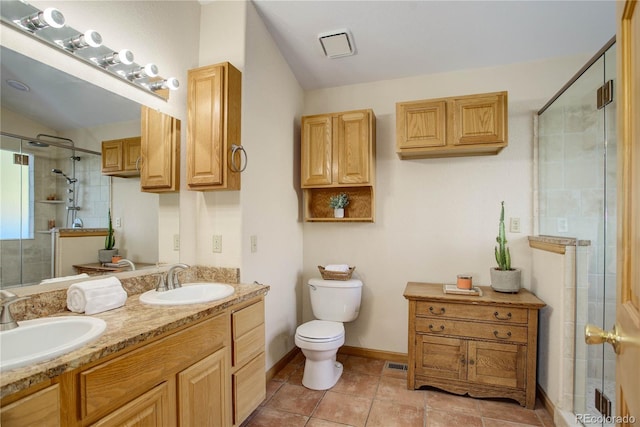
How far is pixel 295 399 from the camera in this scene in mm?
2168

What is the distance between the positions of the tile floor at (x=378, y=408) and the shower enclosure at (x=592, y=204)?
0.43 meters

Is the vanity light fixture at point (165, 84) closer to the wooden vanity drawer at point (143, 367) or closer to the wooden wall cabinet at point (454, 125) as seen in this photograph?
the wooden vanity drawer at point (143, 367)

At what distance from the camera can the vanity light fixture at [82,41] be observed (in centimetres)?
141

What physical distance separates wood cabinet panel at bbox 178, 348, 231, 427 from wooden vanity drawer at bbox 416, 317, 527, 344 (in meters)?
1.40

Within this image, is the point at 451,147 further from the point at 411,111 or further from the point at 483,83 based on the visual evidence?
the point at 483,83

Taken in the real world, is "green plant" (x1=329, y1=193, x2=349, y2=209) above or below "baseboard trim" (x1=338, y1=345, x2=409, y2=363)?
above

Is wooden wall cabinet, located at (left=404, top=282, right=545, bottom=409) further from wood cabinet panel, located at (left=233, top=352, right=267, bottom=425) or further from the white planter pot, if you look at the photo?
wood cabinet panel, located at (left=233, top=352, right=267, bottom=425)

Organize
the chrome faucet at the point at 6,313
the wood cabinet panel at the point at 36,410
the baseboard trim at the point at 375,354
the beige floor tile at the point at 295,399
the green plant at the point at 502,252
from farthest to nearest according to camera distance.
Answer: the baseboard trim at the point at 375,354
the green plant at the point at 502,252
the beige floor tile at the point at 295,399
the chrome faucet at the point at 6,313
the wood cabinet panel at the point at 36,410

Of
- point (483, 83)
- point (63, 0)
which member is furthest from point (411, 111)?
point (63, 0)

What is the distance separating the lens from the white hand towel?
1.32 meters

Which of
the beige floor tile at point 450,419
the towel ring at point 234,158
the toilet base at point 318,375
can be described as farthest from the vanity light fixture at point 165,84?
the beige floor tile at point 450,419

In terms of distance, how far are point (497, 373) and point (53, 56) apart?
309cm

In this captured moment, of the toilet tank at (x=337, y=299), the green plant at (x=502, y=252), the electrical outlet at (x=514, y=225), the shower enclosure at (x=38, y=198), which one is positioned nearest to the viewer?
the shower enclosure at (x=38, y=198)

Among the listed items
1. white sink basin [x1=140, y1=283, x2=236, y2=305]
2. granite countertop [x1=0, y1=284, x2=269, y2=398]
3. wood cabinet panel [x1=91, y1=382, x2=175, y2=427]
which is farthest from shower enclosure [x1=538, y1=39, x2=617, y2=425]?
wood cabinet panel [x1=91, y1=382, x2=175, y2=427]
